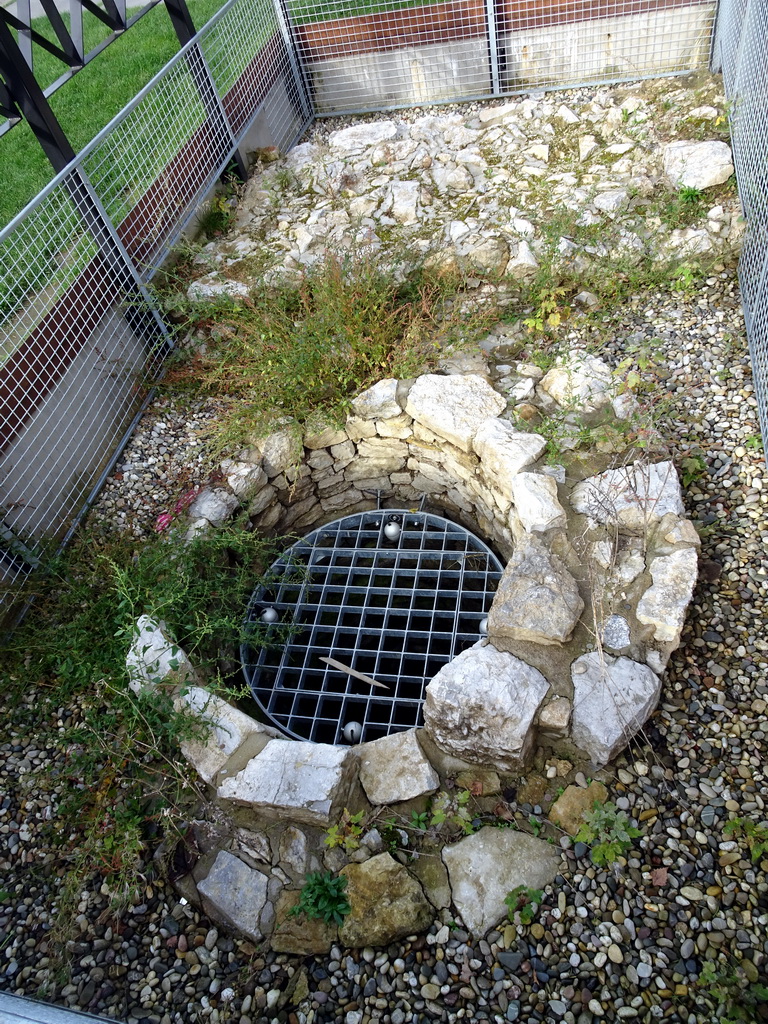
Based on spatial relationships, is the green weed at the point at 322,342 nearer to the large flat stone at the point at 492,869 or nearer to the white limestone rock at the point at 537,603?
the white limestone rock at the point at 537,603

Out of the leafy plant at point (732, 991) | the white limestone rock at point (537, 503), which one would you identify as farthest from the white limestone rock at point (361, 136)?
the leafy plant at point (732, 991)

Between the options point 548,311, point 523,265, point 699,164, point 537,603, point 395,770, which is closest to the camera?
point 395,770

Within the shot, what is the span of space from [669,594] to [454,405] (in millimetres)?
1515

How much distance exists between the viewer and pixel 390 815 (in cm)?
268

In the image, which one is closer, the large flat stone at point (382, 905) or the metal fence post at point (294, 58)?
the large flat stone at point (382, 905)

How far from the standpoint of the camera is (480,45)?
6012 millimetres

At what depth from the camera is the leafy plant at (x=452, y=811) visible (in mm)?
2619

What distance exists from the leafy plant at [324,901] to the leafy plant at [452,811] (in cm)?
42

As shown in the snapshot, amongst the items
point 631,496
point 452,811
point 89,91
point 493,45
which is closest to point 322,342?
point 631,496

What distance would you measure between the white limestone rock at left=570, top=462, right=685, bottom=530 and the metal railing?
2.72m

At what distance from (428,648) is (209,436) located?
1831 millimetres

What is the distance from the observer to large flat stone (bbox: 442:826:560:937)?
2.43 metres

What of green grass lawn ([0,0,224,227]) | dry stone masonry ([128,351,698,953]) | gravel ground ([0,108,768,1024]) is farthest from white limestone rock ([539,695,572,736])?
A: green grass lawn ([0,0,224,227])

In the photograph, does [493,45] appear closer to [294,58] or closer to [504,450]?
[294,58]
